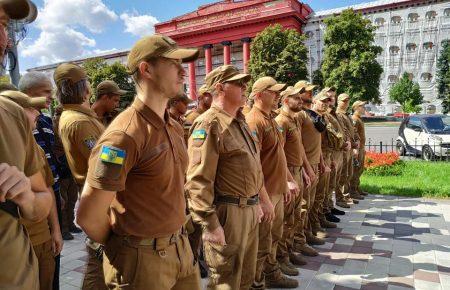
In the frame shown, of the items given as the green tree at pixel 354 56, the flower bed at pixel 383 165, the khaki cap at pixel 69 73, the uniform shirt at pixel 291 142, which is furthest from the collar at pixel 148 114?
the green tree at pixel 354 56

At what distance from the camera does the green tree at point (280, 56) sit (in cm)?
3023

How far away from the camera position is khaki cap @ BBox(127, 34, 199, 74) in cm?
183

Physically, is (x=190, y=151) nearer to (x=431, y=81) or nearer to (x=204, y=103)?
(x=204, y=103)

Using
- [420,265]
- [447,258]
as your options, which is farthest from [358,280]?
[447,258]

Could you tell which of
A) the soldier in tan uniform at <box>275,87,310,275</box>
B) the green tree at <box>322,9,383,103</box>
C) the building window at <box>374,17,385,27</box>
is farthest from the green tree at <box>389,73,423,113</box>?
the soldier in tan uniform at <box>275,87,310,275</box>

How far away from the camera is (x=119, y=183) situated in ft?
5.49

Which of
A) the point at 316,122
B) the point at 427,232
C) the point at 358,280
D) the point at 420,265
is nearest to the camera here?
the point at 358,280

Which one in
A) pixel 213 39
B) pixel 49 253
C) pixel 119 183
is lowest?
pixel 49 253

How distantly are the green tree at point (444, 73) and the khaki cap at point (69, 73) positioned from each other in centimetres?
3951

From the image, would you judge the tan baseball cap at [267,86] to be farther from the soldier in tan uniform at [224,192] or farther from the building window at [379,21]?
the building window at [379,21]

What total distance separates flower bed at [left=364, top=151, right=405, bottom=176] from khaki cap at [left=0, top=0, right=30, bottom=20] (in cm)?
1018

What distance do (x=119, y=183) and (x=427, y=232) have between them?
5.56m

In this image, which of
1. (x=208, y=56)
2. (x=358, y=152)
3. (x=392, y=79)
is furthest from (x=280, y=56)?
(x=358, y=152)

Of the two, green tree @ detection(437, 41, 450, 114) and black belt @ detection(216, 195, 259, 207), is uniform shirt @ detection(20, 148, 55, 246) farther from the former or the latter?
green tree @ detection(437, 41, 450, 114)
